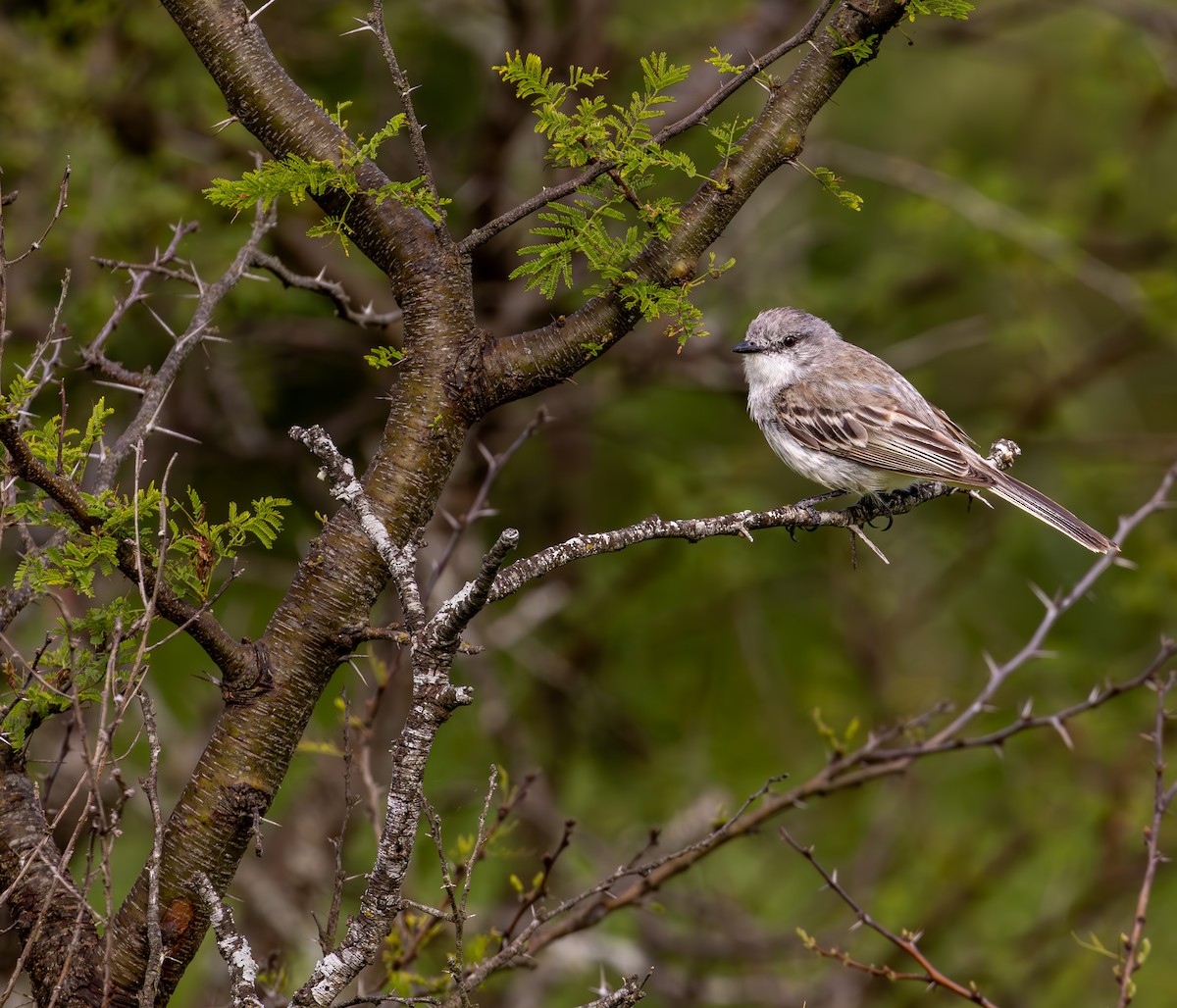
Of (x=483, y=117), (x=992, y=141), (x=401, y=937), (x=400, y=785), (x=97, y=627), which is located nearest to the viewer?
(x=400, y=785)

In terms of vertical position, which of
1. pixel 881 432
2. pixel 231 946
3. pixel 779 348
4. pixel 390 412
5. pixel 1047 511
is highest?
pixel 779 348

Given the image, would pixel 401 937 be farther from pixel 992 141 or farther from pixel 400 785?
pixel 992 141

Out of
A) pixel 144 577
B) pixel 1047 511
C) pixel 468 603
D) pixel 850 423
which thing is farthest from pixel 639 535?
pixel 850 423

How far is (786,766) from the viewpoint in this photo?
1026 centimetres

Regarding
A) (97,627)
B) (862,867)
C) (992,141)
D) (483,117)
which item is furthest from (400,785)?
(992,141)

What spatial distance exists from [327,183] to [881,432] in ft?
13.2

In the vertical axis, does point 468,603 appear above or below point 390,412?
below

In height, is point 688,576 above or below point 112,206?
below

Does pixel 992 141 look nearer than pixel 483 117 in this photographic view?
No

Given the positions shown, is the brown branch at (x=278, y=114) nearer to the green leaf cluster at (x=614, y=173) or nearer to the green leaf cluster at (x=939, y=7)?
the green leaf cluster at (x=614, y=173)

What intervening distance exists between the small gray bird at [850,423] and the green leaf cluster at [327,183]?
124 inches

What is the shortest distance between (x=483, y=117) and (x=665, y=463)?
3133mm

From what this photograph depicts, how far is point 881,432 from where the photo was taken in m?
6.60

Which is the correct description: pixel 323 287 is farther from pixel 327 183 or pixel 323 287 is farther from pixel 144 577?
pixel 144 577
